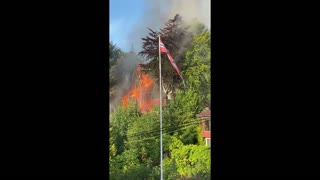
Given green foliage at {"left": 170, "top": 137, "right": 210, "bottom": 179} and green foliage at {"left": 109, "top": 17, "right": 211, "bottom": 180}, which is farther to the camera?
green foliage at {"left": 170, "top": 137, "right": 210, "bottom": 179}

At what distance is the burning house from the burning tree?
8 centimetres

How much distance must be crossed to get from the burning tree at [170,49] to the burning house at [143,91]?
8 cm

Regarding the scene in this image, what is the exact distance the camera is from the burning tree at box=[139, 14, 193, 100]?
350 centimetres

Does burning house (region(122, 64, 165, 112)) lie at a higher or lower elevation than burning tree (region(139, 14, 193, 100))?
lower

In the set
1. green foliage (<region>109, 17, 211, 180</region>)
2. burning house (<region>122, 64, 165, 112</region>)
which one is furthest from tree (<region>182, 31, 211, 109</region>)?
burning house (<region>122, 64, 165, 112</region>)

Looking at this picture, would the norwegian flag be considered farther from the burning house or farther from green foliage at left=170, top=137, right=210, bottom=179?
green foliage at left=170, top=137, right=210, bottom=179

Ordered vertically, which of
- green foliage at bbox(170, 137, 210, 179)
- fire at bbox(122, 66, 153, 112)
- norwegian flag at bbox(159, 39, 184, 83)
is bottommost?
green foliage at bbox(170, 137, 210, 179)

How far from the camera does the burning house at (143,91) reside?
11.7ft

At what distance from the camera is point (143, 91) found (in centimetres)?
364

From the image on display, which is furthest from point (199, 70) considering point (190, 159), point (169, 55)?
point (190, 159)
